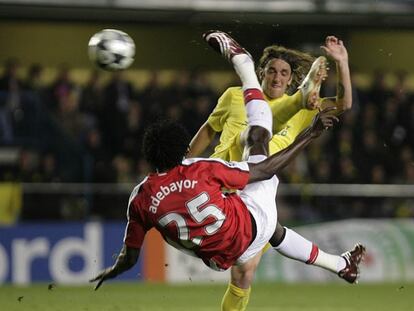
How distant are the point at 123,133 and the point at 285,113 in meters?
7.99

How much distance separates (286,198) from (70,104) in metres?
Answer: 3.61

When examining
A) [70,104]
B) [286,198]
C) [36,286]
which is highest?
[70,104]

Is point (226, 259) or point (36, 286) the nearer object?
point (226, 259)

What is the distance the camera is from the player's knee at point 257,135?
783 centimetres

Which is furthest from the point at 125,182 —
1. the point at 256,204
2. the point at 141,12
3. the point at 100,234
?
the point at 256,204

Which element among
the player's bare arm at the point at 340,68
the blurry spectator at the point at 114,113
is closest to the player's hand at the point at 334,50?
the player's bare arm at the point at 340,68

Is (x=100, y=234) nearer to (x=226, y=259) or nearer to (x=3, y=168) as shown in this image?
(x=3, y=168)

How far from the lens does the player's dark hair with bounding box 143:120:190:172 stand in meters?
7.31

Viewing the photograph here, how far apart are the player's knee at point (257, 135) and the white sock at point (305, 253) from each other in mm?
1007

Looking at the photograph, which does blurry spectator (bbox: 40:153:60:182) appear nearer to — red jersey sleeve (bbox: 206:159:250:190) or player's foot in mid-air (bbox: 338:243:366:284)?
player's foot in mid-air (bbox: 338:243:366:284)

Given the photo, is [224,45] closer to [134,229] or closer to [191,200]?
[191,200]

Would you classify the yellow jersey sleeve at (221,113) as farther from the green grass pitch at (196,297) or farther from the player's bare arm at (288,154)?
the green grass pitch at (196,297)

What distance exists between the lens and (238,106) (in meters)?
9.07

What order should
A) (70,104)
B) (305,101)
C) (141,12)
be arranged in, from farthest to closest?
(141,12), (70,104), (305,101)
